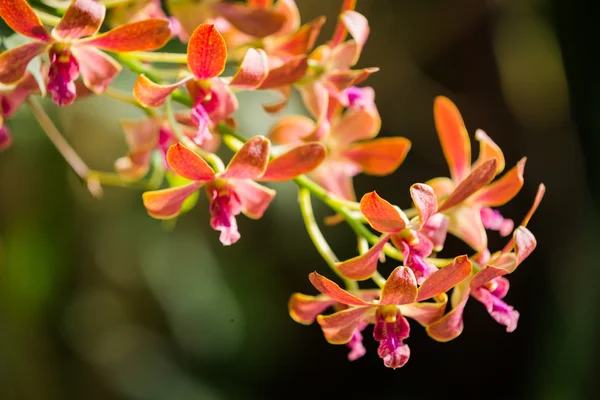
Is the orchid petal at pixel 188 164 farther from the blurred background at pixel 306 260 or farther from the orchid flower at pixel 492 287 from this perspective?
the blurred background at pixel 306 260

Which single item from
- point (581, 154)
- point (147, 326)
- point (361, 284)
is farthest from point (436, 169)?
point (147, 326)

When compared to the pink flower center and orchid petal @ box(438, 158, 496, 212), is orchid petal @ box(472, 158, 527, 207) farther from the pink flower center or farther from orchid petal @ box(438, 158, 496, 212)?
→ the pink flower center

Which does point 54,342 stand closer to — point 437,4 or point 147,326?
point 147,326

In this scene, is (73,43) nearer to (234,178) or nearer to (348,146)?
(234,178)

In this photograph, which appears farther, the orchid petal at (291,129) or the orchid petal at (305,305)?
the orchid petal at (291,129)

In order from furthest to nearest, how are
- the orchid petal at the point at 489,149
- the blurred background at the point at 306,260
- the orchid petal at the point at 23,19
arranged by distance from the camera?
the blurred background at the point at 306,260 < the orchid petal at the point at 489,149 < the orchid petal at the point at 23,19

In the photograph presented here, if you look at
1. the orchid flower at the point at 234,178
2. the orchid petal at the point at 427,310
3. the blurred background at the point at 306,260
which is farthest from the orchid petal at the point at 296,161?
the blurred background at the point at 306,260

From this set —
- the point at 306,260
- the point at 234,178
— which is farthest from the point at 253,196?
the point at 306,260

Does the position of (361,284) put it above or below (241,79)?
below
